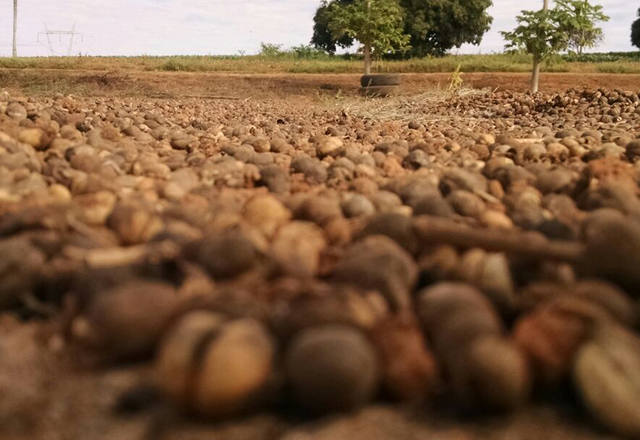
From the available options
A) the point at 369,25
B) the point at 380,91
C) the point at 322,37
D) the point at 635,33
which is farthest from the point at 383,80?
the point at 635,33

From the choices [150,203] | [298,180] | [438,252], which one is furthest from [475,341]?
[298,180]

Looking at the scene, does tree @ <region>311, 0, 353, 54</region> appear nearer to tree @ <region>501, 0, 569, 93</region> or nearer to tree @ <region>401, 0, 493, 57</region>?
tree @ <region>401, 0, 493, 57</region>

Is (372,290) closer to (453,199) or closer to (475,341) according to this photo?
(475,341)

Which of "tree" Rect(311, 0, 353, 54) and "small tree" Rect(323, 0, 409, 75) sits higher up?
"tree" Rect(311, 0, 353, 54)

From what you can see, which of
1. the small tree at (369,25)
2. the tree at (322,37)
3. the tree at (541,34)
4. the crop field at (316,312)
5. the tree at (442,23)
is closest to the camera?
the crop field at (316,312)

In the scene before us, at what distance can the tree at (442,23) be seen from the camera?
24.3 meters

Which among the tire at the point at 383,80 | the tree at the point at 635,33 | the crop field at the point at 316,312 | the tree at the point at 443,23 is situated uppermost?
the tree at the point at 635,33

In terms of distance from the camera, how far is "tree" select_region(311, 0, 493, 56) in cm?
2434

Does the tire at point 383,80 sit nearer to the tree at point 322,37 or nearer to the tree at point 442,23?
the tree at point 442,23

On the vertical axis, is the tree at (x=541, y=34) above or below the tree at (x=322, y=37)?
below

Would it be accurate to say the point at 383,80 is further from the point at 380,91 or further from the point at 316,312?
the point at 316,312

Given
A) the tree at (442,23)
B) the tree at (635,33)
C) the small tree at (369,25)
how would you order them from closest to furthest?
the small tree at (369,25) < the tree at (442,23) < the tree at (635,33)

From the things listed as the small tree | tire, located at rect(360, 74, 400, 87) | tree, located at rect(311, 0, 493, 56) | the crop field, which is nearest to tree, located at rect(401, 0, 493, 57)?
tree, located at rect(311, 0, 493, 56)

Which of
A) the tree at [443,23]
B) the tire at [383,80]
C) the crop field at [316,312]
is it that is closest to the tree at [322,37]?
the tree at [443,23]
